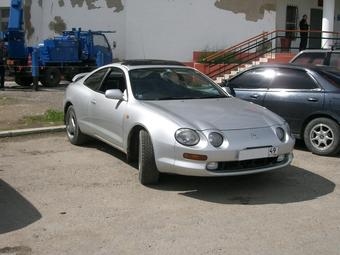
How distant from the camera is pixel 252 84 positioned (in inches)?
364

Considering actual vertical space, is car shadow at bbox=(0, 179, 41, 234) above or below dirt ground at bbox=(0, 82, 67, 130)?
below

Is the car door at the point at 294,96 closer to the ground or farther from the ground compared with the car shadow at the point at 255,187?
farther from the ground

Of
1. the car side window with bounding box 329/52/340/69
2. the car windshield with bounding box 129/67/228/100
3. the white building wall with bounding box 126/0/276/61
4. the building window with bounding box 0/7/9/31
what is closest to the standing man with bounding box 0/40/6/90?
the white building wall with bounding box 126/0/276/61

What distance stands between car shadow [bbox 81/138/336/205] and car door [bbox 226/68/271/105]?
214 centimetres

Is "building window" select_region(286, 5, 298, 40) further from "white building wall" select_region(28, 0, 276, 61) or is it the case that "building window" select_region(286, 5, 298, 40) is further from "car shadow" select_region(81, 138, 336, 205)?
"car shadow" select_region(81, 138, 336, 205)

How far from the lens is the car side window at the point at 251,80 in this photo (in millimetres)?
9117

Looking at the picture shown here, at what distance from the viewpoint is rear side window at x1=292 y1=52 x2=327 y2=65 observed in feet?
37.6

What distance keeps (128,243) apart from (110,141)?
287 centimetres

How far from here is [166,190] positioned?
630 centimetres

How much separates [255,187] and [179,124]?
4.04 feet

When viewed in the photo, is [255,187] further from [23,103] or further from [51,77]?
[51,77]

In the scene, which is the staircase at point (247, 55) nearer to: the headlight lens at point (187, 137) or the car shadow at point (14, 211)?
the headlight lens at point (187, 137)

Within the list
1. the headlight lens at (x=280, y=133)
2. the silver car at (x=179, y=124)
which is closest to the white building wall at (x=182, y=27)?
the silver car at (x=179, y=124)

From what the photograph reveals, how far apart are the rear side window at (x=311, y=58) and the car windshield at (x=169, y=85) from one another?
14.4ft
